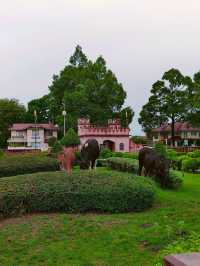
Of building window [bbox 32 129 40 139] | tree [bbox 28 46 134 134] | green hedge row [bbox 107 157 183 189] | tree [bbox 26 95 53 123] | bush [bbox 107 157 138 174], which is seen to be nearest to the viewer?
green hedge row [bbox 107 157 183 189]

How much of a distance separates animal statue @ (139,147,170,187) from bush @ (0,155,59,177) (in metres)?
4.35

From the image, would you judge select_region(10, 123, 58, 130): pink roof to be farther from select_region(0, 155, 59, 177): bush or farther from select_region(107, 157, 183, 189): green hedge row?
select_region(0, 155, 59, 177): bush

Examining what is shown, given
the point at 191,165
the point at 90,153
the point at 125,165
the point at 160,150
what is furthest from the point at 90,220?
the point at 191,165

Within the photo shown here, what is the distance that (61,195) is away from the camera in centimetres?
998

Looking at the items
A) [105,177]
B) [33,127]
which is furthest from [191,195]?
[33,127]

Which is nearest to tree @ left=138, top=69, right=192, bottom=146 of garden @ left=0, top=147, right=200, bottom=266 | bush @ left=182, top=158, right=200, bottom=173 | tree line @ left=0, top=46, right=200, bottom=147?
tree line @ left=0, top=46, right=200, bottom=147

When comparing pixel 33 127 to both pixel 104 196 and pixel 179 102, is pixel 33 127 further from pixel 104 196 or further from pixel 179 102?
pixel 104 196

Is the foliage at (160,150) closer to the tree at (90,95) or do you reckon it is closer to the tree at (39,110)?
the tree at (90,95)

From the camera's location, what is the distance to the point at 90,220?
9.08 m

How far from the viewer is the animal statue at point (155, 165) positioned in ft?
45.3

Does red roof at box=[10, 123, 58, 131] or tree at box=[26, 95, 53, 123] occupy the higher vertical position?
tree at box=[26, 95, 53, 123]

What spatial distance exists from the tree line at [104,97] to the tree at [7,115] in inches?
657

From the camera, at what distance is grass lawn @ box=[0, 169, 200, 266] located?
7082 mm

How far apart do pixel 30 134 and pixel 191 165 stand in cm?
5208
